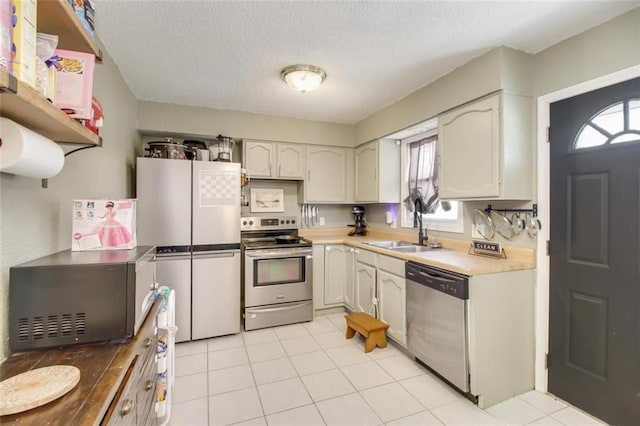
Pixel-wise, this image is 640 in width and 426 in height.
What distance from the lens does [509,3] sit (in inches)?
62.4

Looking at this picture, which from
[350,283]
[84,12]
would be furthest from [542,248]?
[84,12]

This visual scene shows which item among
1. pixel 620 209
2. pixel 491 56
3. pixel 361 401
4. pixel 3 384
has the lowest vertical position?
pixel 361 401

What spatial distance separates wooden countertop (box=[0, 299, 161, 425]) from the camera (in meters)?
0.67

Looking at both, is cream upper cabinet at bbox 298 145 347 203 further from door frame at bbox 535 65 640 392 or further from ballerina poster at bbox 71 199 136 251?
ballerina poster at bbox 71 199 136 251

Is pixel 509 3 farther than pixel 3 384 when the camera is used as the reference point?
Yes

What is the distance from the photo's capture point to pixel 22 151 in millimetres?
826

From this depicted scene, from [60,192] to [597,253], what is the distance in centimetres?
297

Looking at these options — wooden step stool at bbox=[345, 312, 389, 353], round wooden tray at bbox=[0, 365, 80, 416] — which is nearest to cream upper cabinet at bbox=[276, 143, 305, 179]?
wooden step stool at bbox=[345, 312, 389, 353]

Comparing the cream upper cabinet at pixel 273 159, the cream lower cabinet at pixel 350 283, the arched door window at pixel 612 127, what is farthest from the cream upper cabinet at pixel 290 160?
the arched door window at pixel 612 127

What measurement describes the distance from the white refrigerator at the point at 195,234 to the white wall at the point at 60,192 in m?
0.29

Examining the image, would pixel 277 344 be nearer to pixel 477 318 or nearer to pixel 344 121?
pixel 477 318

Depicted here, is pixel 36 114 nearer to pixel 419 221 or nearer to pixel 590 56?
pixel 590 56

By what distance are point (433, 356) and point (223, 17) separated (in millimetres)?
2678

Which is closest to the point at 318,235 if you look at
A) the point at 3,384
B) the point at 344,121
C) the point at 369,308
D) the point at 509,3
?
the point at 369,308
